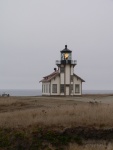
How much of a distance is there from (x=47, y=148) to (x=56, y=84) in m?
34.8

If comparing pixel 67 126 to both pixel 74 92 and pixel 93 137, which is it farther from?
pixel 74 92

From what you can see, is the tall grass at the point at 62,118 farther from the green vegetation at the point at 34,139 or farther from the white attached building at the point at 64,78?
the white attached building at the point at 64,78

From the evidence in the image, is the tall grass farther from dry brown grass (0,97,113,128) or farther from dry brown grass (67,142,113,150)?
dry brown grass (67,142,113,150)

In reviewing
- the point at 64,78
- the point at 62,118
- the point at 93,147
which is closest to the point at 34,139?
the point at 62,118

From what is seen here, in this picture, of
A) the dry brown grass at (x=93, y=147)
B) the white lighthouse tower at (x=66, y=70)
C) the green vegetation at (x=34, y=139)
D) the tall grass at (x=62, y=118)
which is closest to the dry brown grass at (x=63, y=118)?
the tall grass at (x=62, y=118)

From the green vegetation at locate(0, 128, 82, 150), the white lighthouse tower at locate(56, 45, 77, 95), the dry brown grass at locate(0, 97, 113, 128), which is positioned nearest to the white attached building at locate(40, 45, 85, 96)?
the white lighthouse tower at locate(56, 45, 77, 95)

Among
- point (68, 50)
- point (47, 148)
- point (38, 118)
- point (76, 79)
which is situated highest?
point (68, 50)

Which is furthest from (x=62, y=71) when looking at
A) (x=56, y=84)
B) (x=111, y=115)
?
(x=111, y=115)

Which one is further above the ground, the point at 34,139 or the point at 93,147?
the point at 34,139

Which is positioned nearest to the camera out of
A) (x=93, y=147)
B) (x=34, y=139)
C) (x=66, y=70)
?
(x=93, y=147)

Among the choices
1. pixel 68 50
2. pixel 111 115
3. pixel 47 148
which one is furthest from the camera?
pixel 68 50

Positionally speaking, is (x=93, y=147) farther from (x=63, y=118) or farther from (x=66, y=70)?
(x=66, y=70)

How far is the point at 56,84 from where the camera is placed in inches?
2098

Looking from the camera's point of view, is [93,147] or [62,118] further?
[62,118]
